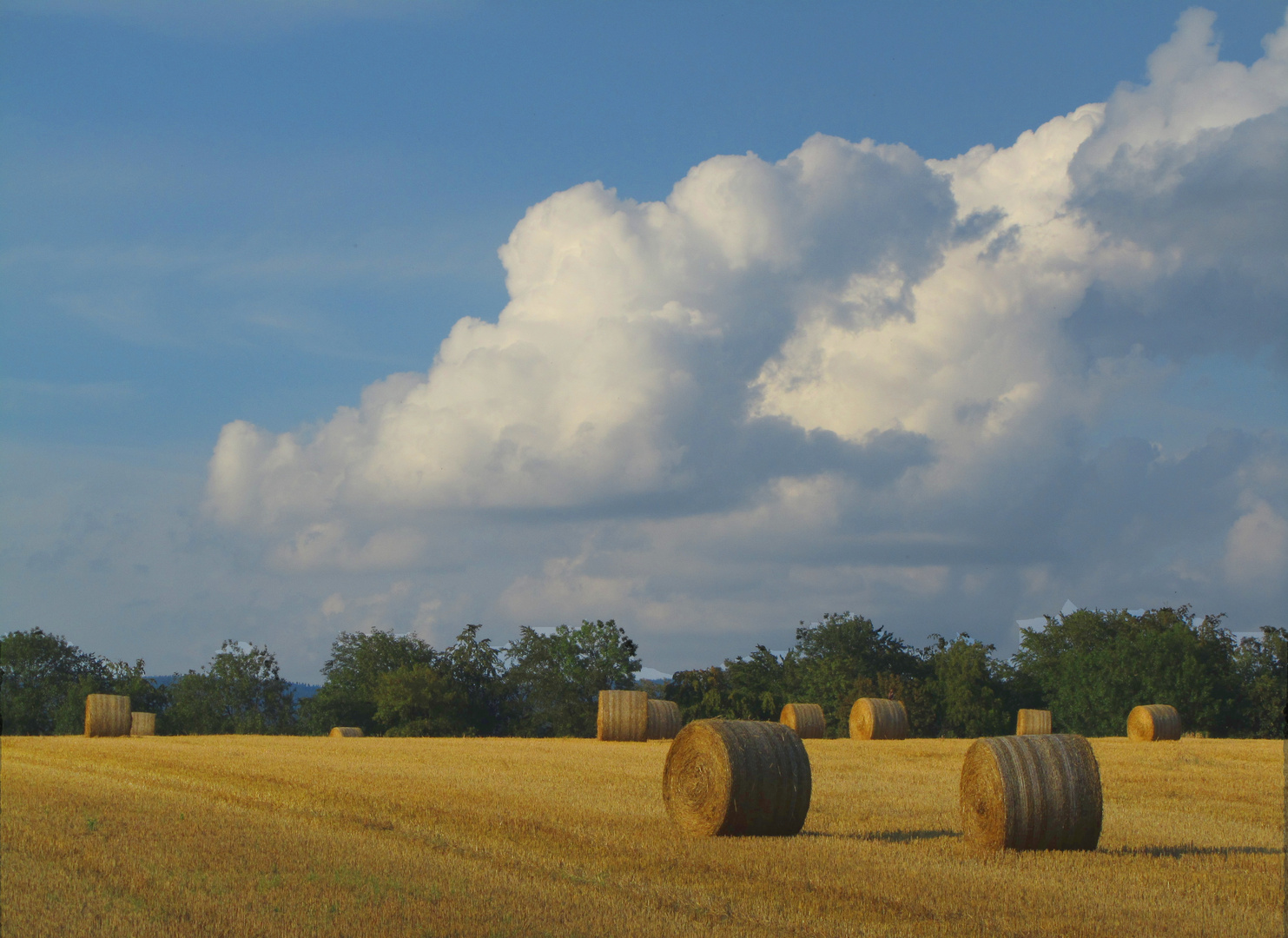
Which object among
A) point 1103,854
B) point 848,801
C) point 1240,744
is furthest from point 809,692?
point 1103,854

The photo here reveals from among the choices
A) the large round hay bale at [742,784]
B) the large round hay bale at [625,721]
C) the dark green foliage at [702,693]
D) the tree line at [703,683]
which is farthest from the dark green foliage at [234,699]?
the large round hay bale at [742,784]

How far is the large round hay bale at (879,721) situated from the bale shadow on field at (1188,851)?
25.8m

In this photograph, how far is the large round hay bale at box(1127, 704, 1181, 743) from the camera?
128 ft

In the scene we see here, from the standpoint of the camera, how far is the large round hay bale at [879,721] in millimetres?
39344

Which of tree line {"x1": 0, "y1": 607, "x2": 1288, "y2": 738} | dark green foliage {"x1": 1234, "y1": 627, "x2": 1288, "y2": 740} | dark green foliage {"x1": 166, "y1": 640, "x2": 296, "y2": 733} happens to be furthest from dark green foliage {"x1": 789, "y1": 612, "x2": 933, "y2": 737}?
dark green foliage {"x1": 166, "y1": 640, "x2": 296, "y2": 733}

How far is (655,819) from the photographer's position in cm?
1600

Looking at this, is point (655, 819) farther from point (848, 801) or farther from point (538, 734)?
point (538, 734)

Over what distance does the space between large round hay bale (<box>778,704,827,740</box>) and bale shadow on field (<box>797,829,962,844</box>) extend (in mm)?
25970

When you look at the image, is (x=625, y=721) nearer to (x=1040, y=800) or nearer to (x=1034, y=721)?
(x=1034, y=721)

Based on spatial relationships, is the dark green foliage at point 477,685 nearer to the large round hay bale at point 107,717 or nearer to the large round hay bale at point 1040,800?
the large round hay bale at point 107,717

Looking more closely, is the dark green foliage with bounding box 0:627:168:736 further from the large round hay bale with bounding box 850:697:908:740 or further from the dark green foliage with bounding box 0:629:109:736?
the large round hay bale with bounding box 850:697:908:740

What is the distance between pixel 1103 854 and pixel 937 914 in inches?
169

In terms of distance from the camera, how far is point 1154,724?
3897cm

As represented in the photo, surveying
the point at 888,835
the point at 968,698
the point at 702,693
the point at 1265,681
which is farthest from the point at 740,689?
the point at 888,835
